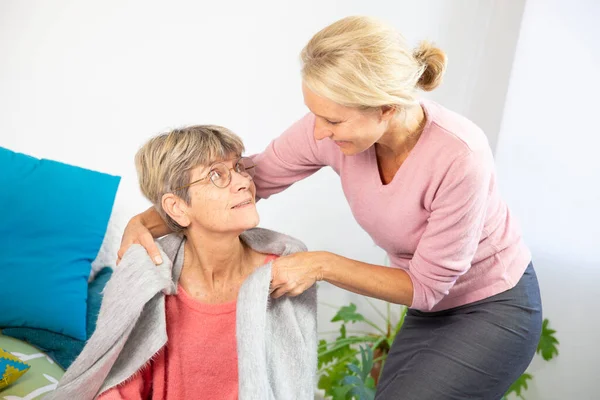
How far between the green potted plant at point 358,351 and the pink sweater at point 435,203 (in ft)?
2.61

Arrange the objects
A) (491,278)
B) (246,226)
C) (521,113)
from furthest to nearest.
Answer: (521,113), (491,278), (246,226)

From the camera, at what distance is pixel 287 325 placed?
1705 mm

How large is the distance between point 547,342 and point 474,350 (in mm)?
1152

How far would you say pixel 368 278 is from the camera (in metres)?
1.61

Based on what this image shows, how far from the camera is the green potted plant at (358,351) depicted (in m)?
2.60

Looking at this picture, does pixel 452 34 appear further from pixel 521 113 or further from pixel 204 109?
pixel 204 109

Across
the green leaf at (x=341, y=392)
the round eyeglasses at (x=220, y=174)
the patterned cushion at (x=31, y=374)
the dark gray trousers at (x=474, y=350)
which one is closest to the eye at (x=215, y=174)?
the round eyeglasses at (x=220, y=174)

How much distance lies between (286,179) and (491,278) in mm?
593

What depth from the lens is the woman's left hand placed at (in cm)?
158

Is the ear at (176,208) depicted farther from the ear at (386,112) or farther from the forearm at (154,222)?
the ear at (386,112)

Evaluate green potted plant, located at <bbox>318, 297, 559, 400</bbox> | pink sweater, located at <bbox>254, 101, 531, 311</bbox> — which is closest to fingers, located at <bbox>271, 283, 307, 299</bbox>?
pink sweater, located at <bbox>254, 101, 531, 311</bbox>

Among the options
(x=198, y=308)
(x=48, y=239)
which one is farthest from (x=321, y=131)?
(x=48, y=239)

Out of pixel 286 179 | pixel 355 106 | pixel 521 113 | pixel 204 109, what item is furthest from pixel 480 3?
pixel 355 106

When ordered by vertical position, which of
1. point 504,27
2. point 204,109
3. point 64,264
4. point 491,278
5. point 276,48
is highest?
point 504,27
